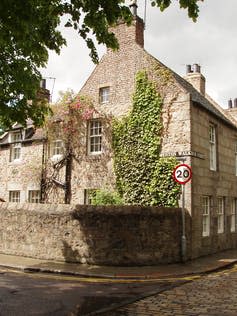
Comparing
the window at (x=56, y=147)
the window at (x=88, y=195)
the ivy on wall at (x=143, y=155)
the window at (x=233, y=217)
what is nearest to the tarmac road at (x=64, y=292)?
the ivy on wall at (x=143, y=155)

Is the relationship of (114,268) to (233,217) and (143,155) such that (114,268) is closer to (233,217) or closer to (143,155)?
(143,155)

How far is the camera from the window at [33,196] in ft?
67.4

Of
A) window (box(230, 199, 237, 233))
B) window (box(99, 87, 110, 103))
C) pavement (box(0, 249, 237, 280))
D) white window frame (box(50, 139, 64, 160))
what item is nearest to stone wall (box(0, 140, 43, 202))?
white window frame (box(50, 139, 64, 160))

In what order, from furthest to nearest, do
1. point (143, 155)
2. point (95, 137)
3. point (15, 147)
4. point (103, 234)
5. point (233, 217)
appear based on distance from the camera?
1. point (15, 147)
2. point (233, 217)
3. point (95, 137)
4. point (143, 155)
5. point (103, 234)

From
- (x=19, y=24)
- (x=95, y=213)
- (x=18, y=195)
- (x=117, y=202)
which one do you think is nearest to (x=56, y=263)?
(x=95, y=213)

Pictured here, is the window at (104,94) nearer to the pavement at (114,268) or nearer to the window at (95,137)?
the window at (95,137)

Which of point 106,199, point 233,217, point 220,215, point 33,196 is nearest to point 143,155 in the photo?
point 106,199

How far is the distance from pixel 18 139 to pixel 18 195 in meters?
3.39

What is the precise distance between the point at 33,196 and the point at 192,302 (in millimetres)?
14351

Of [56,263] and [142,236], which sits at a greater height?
[142,236]

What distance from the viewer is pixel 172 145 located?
51.7 feet

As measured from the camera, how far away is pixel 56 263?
12.6 metres

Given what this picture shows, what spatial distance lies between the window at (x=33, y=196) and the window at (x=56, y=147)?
231cm

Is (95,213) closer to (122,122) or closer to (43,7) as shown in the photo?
(122,122)
